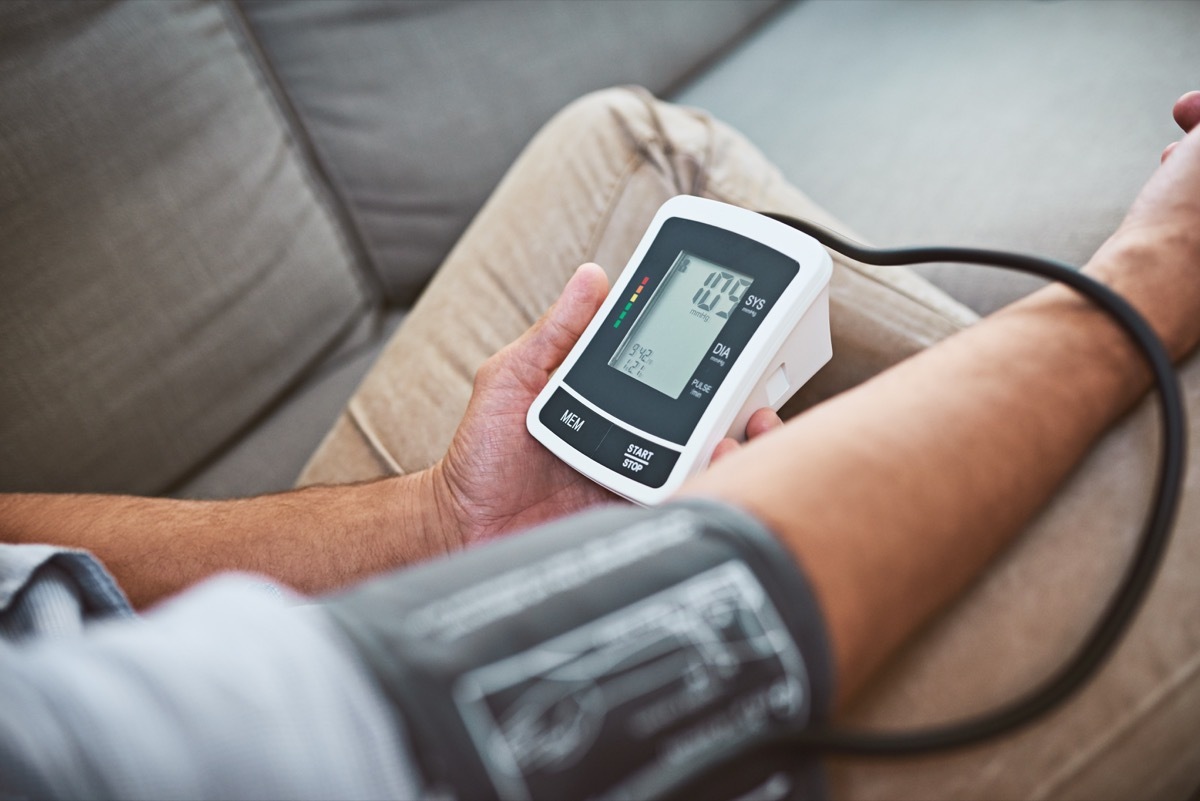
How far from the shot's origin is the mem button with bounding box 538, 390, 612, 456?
0.62 metres

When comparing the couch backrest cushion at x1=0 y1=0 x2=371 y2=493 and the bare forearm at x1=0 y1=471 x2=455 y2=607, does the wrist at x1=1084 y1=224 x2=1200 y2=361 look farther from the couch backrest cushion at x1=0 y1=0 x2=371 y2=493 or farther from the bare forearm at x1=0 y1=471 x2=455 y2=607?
the couch backrest cushion at x1=0 y1=0 x2=371 y2=493

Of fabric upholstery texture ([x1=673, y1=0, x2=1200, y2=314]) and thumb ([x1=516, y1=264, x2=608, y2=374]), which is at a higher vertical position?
thumb ([x1=516, y1=264, x2=608, y2=374])

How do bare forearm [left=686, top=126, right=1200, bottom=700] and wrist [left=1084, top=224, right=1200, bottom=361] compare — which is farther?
wrist [left=1084, top=224, right=1200, bottom=361]

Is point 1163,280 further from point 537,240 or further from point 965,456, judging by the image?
point 537,240

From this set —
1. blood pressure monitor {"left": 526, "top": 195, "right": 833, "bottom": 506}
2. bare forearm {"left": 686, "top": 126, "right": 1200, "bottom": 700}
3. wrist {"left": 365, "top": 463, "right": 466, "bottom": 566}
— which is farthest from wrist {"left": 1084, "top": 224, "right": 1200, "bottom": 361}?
wrist {"left": 365, "top": 463, "right": 466, "bottom": 566}

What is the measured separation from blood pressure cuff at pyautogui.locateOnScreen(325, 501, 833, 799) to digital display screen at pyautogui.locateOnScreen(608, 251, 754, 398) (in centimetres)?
26

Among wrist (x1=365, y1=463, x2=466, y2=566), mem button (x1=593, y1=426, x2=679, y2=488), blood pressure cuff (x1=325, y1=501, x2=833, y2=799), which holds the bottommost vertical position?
wrist (x1=365, y1=463, x2=466, y2=566)

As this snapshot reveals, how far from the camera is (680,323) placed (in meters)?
0.63

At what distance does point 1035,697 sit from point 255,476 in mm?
831

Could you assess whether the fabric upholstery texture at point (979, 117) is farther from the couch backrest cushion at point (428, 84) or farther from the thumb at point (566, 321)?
the thumb at point (566, 321)

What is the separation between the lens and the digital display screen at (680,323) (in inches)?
24.1

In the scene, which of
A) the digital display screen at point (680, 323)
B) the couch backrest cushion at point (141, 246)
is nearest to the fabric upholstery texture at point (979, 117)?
the digital display screen at point (680, 323)

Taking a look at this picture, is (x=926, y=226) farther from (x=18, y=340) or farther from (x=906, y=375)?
(x=18, y=340)

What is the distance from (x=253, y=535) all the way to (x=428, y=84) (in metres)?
0.60
